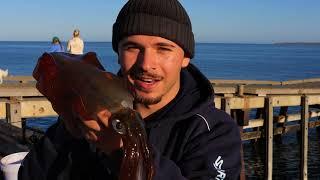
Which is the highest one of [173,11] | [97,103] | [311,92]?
[173,11]

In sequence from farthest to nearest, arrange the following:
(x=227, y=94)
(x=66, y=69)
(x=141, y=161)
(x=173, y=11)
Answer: (x=227, y=94) → (x=173, y=11) → (x=66, y=69) → (x=141, y=161)

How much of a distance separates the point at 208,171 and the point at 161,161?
0.35m

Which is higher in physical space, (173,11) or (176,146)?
(173,11)

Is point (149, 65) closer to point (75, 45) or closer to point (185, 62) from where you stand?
point (185, 62)

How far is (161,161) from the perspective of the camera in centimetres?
189

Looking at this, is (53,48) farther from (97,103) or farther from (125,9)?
(97,103)

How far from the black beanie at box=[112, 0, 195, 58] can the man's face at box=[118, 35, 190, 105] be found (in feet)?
0.13

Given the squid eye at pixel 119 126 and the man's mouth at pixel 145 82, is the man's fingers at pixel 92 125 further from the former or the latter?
the man's mouth at pixel 145 82

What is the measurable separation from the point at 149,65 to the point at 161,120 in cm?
32

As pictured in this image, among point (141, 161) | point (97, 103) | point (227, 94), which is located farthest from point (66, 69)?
point (227, 94)

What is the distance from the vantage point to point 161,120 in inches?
95.3

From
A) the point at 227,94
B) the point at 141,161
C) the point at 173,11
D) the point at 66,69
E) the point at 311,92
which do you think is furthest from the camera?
the point at 311,92

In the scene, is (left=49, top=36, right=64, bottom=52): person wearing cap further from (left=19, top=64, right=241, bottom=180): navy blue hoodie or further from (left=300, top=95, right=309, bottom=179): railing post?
(left=19, top=64, right=241, bottom=180): navy blue hoodie

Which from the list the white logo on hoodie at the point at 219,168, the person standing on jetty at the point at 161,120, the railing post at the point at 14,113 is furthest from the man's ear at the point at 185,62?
the railing post at the point at 14,113
